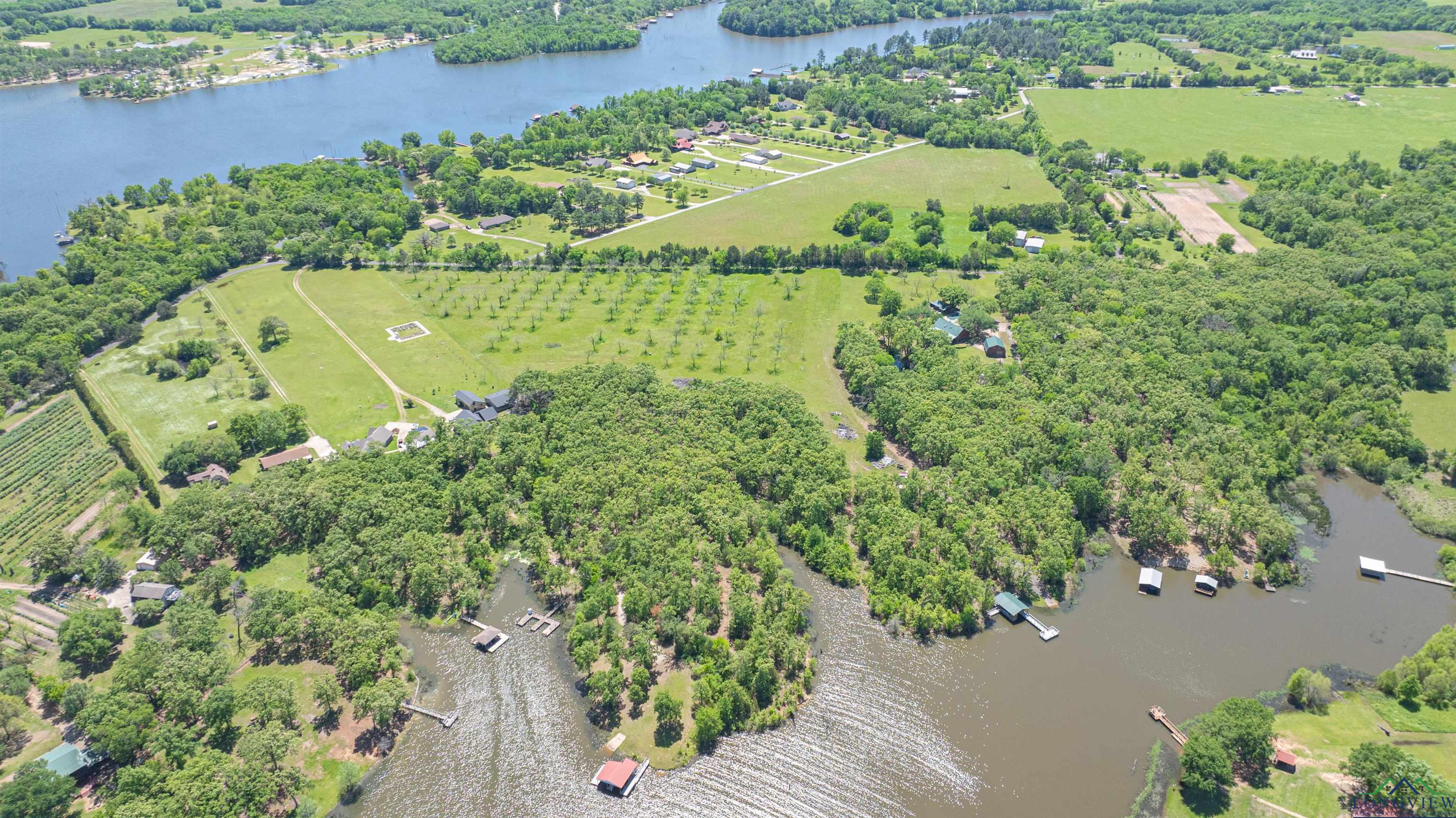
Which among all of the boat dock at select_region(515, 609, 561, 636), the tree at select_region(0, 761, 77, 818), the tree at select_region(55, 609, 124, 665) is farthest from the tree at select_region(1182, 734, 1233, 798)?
the tree at select_region(55, 609, 124, 665)

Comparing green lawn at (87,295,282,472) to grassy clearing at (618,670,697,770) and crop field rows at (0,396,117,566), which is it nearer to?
crop field rows at (0,396,117,566)

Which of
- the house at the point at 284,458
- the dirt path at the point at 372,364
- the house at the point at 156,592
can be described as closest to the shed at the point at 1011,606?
the dirt path at the point at 372,364

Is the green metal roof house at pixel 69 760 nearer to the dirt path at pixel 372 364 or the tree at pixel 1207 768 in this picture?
the dirt path at pixel 372 364

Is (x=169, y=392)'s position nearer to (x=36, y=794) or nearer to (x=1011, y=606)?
(x=36, y=794)

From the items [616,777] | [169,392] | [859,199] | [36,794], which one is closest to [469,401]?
[169,392]

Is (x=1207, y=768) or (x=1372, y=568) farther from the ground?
(x=1207, y=768)
